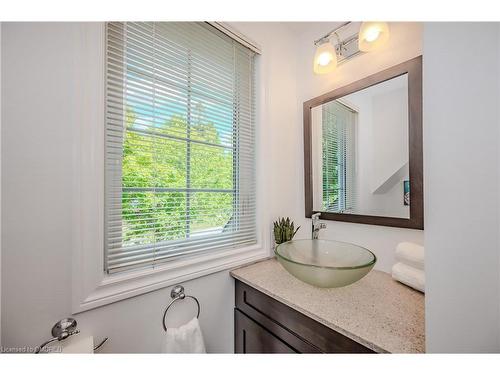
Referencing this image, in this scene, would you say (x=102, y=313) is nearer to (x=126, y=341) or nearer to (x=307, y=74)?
(x=126, y=341)

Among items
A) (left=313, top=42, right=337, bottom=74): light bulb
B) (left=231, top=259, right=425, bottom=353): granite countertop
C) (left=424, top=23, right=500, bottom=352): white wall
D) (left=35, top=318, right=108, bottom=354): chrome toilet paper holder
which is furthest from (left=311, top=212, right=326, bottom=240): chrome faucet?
(left=35, top=318, right=108, bottom=354): chrome toilet paper holder

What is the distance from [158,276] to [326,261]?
79 centimetres

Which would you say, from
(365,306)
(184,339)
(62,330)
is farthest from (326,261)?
(62,330)

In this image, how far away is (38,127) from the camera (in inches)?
22.5

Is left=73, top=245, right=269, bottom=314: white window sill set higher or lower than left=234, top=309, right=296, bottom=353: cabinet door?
higher

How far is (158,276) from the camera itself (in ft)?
2.61

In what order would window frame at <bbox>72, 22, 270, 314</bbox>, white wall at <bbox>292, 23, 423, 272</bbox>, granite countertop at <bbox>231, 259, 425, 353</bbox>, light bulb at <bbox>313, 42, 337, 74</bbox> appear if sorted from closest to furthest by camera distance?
granite countertop at <bbox>231, 259, 425, 353</bbox> < window frame at <bbox>72, 22, 270, 314</bbox> < white wall at <bbox>292, 23, 423, 272</bbox> < light bulb at <bbox>313, 42, 337, 74</bbox>

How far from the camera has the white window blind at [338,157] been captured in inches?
41.9

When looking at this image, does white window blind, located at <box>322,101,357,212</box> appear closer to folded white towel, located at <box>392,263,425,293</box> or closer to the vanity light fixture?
the vanity light fixture

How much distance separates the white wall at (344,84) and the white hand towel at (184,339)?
2.58 ft

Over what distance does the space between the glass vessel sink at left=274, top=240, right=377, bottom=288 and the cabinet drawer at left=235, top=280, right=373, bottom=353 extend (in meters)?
0.14

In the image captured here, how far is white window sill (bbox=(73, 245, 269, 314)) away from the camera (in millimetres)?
660

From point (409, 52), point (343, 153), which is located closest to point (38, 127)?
point (343, 153)
